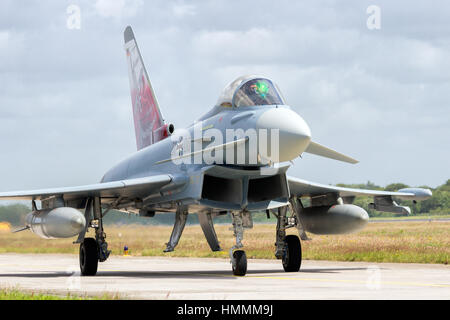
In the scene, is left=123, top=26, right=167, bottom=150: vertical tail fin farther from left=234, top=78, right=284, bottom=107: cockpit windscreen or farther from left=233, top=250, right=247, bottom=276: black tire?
left=233, top=250, right=247, bottom=276: black tire

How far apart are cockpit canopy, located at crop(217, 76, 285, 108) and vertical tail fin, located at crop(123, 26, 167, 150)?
5.52 m

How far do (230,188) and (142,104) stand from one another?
830 centimetres

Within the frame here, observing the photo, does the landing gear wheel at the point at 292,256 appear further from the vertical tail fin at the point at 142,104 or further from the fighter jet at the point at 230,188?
the vertical tail fin at the point at 142,104

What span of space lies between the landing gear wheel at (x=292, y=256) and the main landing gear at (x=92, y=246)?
15.0 ft

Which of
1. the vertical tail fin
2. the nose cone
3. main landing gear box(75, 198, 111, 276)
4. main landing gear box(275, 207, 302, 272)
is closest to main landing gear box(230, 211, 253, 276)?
main landing gear box(275, 207, 302, 272)

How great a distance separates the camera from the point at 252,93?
15648 mm

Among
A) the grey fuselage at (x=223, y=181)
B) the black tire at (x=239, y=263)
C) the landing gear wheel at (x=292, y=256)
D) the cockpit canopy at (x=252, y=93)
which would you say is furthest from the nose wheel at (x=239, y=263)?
the cockpit canopy at (x=252, y=93)

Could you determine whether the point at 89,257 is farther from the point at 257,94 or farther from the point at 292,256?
the point at 257,94

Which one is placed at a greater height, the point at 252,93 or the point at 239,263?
the point at 252,93

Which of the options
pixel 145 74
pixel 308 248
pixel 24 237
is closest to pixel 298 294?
pixel 145 74

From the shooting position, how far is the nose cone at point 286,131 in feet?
47.2

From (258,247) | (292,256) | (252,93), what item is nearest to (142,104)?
(292,256)
